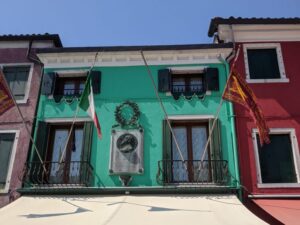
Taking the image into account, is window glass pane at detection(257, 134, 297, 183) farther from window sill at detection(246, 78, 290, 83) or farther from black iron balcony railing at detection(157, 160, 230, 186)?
window sill at detection(246, 78, 290, 83)

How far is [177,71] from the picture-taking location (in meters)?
11.8

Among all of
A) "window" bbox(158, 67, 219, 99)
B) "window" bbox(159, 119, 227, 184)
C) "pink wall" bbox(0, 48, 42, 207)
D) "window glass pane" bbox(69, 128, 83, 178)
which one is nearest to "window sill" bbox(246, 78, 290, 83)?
"window" bbox(158, 67, 219, 99)

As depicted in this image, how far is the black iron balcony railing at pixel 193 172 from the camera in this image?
9.95 m

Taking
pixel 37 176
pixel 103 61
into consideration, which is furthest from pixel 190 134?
pixel 37 176

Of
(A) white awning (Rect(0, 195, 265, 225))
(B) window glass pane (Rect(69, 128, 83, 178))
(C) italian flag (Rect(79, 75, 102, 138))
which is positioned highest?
(C) italian flag (Rect(79, 75, 102, 138))

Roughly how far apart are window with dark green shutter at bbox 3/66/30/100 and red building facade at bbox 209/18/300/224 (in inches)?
266

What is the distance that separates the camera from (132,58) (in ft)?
39.0

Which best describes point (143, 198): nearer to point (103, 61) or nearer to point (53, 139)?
point (53, 139)

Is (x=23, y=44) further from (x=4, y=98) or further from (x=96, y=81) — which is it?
(x=4, y=98)

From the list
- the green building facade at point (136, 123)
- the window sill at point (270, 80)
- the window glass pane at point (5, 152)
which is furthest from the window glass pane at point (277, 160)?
the window glass pane at point (5, 152)

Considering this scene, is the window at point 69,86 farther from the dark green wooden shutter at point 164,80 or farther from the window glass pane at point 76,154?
the dark green wooden shutter at point 164,80

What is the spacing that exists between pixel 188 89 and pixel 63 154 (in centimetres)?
450

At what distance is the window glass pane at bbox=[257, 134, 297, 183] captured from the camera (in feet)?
32.8

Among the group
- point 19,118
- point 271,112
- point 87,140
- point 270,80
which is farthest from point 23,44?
point 271,112
